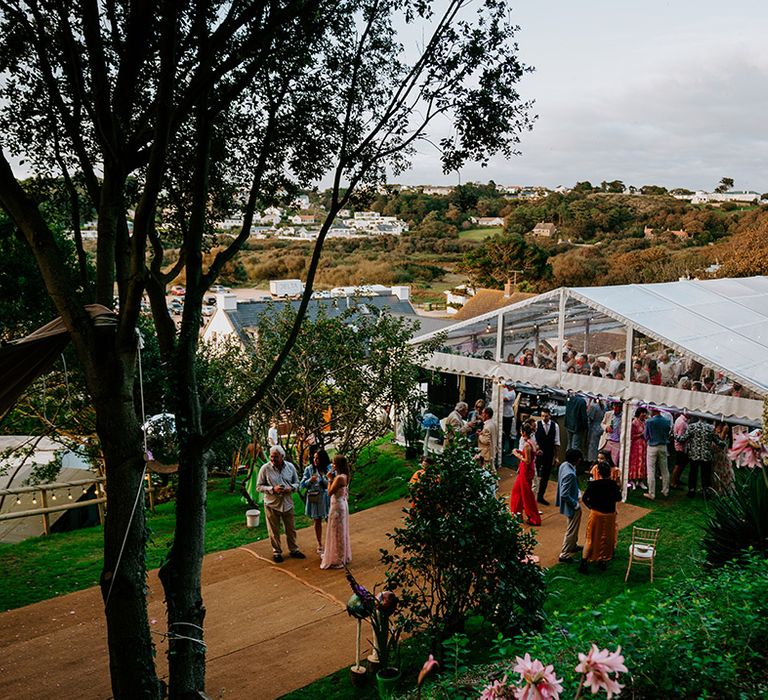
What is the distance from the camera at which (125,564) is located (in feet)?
16.1

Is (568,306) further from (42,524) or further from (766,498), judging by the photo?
(42,524)

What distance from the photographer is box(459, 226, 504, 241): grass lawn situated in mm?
80625

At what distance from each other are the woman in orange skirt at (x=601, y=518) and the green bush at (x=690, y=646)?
357 cm

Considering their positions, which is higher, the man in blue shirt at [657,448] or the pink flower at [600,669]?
the pink flower at [600,669]

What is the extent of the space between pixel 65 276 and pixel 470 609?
14.9 ft

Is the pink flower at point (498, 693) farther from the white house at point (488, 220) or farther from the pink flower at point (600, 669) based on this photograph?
the white house at point (488, 220)

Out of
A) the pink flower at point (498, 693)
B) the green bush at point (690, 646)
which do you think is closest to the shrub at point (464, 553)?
the green bush at point (690, 646)

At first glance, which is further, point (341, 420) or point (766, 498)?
point (341, 420)

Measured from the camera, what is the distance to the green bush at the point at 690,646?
3682 mm

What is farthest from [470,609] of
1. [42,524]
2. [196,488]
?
[42,524]

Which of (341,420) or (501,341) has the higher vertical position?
(501,341)

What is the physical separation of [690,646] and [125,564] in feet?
12.1

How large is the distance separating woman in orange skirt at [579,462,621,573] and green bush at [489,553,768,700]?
3.57m

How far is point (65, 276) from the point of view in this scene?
16.3 ft
